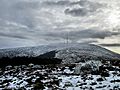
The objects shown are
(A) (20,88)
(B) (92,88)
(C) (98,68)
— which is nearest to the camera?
(B) (92,88)

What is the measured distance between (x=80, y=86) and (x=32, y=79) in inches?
358

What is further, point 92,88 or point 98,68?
point 98,68

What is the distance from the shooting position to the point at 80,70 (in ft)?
112

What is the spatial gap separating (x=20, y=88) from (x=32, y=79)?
488 centimetres

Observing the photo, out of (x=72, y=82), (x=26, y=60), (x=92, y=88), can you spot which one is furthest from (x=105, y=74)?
(x=26, y=60)

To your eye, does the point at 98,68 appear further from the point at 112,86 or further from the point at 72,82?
the point at 112,86

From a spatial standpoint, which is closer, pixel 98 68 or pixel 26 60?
pixel 98 68

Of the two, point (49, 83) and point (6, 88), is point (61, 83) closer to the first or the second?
point (49, 83)

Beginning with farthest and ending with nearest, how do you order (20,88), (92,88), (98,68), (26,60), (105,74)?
(26,60), (98,68), (105,74), (20,88), (92,88)

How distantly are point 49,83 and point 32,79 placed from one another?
4382 mm

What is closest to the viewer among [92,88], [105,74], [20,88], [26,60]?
[92,88]

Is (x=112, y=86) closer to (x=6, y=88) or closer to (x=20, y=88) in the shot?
(x=20, y=88)

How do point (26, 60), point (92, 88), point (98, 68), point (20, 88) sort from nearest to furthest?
point (92, 88), point (20, 88), point (98, 68), point (26, 60)

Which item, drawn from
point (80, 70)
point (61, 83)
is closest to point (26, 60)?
point (80, 70)
